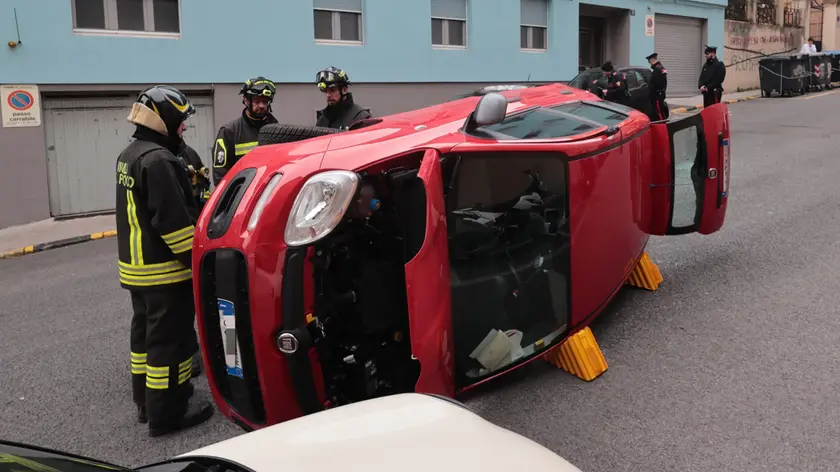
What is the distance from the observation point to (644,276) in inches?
233

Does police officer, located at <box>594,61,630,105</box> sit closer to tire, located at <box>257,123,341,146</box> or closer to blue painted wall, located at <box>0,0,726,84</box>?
blue painted wall, located at <box>0,0,726,84</box>

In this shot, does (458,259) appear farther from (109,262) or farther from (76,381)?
(109,262)

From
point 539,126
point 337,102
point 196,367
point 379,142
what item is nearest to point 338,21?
point 337,102

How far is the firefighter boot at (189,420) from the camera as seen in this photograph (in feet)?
12.8

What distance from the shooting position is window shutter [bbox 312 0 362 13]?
1409 cm

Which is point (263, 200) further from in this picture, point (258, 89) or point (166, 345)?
point (258, 89)

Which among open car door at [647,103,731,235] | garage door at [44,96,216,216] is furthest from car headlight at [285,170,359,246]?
garage door at [44,96,216,216]

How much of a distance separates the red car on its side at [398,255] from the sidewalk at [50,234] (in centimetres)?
697

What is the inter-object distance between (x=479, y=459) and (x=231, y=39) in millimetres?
11879

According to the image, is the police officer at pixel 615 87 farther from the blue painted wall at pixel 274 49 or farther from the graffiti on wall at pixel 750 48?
the graffiti on wall at pixel 750 48

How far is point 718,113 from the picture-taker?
586cm

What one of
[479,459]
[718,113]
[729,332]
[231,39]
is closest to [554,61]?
[231,39]

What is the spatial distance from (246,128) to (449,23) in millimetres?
11539

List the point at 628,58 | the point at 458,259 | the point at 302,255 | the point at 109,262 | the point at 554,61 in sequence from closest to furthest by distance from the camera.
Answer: the point at 302,255 → the point at 458,259 → the point at 109,262 → the point at 554,61 → the point at 628,58
